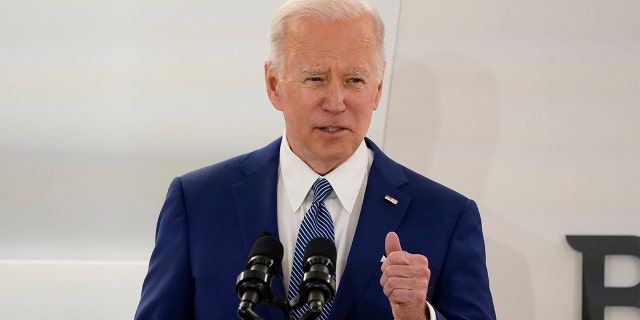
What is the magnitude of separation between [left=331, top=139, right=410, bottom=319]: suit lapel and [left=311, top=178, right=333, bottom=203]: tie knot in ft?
0.33

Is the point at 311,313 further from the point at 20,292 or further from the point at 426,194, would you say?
the point at 20,292

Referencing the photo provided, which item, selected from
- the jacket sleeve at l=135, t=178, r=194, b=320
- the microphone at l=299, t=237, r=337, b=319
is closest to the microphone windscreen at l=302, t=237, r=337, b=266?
the microphone at l=299, t=237, r=337, b=319

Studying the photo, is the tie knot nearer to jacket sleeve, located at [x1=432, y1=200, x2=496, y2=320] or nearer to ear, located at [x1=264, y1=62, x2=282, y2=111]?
ear, located at [x1=264, y1=62, x2=282, y2=111]

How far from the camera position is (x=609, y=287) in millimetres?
3191

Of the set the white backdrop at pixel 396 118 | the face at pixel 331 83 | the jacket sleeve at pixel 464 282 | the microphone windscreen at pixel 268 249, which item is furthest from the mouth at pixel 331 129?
the white backdrop at pixel 396 118

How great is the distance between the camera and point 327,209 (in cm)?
233

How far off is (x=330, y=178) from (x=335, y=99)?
9.1 inches

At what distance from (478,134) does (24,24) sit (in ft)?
5.30

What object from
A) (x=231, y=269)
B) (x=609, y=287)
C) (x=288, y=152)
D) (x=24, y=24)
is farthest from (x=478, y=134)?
(x=24, y=24)

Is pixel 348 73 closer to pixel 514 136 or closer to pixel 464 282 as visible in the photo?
pixel 464 282

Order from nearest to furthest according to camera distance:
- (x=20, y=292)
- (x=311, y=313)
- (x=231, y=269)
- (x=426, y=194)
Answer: (x=311, y=313), (x=231, y=269), (x=426, y=194), (x=20, y=292)

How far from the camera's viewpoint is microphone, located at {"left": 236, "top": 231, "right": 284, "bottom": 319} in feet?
5.47

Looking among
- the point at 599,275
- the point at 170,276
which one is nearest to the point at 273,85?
the point at 170,276

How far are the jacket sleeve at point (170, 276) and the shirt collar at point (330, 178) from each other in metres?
0.29
